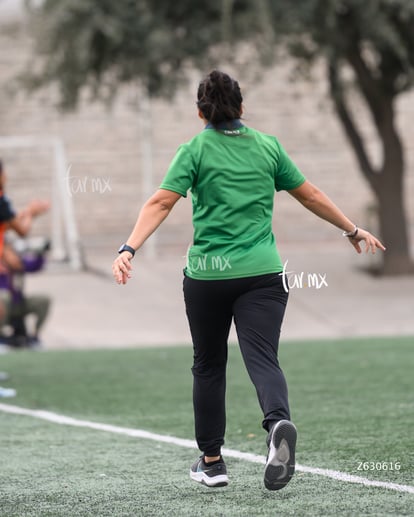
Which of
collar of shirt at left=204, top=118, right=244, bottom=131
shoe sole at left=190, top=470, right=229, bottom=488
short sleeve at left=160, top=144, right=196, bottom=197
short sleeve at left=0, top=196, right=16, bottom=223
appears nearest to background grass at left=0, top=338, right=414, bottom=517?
shoe sole at left=190, top=470, right=229, bottom=488

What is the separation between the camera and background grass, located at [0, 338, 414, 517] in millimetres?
5270

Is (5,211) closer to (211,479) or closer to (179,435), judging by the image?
(179,435)

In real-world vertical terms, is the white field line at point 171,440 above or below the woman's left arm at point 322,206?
below

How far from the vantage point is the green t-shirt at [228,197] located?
5.32 m

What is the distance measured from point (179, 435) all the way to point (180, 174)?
2794 mm

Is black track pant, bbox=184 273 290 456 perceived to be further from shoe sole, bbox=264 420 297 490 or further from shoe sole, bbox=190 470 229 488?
shoe sole, bbox=190 470 229 488

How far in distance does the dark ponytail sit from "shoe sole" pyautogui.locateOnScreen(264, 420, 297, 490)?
1.40 meters

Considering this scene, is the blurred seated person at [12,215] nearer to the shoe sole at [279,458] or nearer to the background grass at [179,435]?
the background grass at [179,435]

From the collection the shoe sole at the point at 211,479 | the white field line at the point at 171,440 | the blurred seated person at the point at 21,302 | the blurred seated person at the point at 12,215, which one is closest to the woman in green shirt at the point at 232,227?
the shoe sole at the point at 211,479

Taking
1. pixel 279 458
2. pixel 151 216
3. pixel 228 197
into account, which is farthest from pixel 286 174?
pixel 279 458

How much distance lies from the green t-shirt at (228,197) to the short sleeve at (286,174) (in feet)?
0.22

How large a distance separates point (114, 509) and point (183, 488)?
601 millimetres

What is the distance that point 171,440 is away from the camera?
740 cm

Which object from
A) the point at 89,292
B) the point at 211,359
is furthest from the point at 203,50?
the point at 211,359
